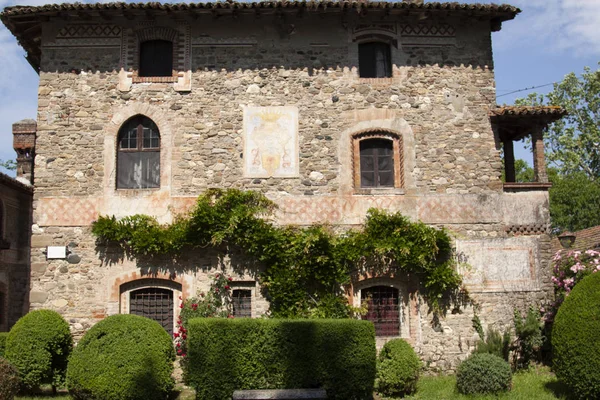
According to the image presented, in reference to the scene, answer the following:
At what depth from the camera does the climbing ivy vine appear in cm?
1292

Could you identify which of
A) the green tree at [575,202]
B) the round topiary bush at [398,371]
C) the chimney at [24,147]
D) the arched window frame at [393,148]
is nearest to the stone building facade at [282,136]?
the arched window frame at [393,148]

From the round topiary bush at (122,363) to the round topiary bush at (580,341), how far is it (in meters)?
6.88

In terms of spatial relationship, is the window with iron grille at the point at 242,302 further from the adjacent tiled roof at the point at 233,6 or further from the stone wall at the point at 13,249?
the stone wall at the point at 13,249

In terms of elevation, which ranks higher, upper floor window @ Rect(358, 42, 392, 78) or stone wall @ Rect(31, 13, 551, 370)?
upper floor window @ Rect(358, 42, 392, 78)

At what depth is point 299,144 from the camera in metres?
13.8

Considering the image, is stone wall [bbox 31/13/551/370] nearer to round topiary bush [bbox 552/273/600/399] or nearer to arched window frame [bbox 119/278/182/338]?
arched window frame [bbox 119/278/182/338]

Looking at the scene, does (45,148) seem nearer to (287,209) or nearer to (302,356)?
(287,209)

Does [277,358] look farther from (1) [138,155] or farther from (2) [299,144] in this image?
(1) [138,155]

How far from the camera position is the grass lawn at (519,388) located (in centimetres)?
1081

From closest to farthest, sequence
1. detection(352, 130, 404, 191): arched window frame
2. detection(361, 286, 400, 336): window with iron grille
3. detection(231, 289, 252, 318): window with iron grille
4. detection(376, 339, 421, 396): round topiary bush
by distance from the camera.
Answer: detection(376, 339, 421, 396): round topiary bush < detection(231, 289, 252, 318): window with iron grille < detection(361, 286, 400, 336): window with iron grille < detection(352, 130, 404, 191): arched window frame

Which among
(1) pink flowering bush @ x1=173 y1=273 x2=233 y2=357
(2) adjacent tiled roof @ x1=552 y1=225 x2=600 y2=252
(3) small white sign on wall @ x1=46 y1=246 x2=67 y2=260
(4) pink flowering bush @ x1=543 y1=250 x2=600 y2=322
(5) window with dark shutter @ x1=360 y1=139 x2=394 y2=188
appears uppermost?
(5) window with dark shutter @ x1=360 y1=139 x2=394 y2=188

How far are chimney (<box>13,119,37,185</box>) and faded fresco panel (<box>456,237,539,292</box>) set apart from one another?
1278 centimetres

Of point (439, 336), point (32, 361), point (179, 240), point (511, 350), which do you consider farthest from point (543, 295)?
point (32, 361)

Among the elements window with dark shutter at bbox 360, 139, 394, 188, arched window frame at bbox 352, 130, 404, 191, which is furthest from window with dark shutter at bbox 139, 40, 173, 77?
window with dark shutter at bbox 360, 139, 394, 188
